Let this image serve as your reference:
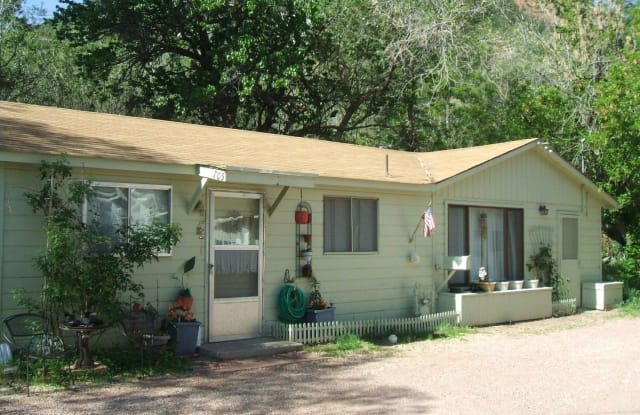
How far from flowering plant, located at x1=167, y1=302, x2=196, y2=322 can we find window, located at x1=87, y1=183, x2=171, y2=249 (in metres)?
1.16

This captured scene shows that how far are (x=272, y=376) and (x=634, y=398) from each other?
398 cm

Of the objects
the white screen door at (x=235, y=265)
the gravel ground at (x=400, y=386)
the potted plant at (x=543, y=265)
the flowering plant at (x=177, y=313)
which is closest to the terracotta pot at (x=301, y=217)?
the white screen door at (x=235, y=265)

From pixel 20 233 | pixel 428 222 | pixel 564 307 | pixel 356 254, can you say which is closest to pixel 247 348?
pixel 356 254

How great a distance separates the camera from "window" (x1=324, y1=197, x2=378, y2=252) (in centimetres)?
1138

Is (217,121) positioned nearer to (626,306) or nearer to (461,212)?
(461,212)

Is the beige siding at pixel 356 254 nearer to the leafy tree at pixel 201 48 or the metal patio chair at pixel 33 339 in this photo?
the metal patio chair at pixel 33 339

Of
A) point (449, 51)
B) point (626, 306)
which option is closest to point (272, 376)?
point (626, 306)

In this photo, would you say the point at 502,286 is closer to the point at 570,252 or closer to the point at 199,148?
the point at 570,252

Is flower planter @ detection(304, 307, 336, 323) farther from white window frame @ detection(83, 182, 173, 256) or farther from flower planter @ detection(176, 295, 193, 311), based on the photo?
white window frame @ detection(83, 182, 173, 256)

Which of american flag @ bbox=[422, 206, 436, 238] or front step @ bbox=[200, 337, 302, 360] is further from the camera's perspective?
american flag @ bbox=[422, 206, 436, 238]

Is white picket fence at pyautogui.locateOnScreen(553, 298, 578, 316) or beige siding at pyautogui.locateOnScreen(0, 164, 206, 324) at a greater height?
beige siding at pyautogui.locateOnScreen(0, 164, 206, 324)

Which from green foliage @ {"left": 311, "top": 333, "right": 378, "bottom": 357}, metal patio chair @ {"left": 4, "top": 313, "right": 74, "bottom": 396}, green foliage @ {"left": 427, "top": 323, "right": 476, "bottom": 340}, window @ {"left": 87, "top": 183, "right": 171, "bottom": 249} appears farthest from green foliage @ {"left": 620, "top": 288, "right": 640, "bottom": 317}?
metal patio chair @ {"left": 4, "top": 313, "right": 74, "bottom": 396}

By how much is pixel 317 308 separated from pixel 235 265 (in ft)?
5.07

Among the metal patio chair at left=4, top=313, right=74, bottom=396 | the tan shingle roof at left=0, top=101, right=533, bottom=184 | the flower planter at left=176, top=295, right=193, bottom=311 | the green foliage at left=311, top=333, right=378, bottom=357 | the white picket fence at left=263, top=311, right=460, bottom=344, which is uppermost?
the tan shingle roof at left=0, top=101, right=533, bottom=184
